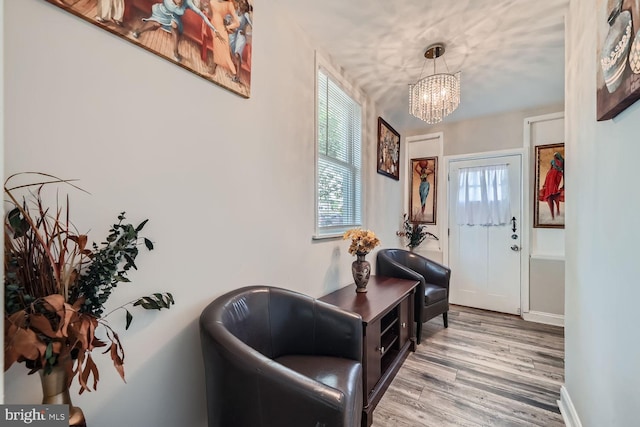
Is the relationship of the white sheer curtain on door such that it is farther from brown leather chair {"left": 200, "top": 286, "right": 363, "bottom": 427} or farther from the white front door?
brown leather chair {"left": 200, "top": 286, "right": 363, "bottom": 427}

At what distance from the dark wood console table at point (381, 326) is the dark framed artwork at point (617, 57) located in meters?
1.56

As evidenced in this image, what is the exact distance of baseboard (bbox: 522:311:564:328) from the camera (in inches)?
127

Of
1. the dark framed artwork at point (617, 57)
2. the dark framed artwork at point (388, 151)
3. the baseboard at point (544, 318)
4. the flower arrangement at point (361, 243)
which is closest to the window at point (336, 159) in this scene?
the flower arrangement at point (361, 243)

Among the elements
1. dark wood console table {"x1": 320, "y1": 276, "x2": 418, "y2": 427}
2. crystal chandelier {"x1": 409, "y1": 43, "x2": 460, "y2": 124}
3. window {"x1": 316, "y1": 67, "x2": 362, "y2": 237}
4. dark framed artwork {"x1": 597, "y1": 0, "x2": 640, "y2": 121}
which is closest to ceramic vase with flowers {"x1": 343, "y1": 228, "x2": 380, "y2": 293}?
dark wood console table {"x1": 320, "y1": 276, "x2": 418, "y2": 427}

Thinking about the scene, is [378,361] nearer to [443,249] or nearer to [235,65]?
[235,65]

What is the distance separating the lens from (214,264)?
1437mm

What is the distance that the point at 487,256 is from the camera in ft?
12.1

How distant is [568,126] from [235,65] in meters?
2.24

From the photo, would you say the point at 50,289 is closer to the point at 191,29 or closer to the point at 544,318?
the point at 191,29

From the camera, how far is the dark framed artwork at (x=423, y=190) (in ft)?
13.4

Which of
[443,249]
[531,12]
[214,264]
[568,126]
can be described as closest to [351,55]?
[531,12]

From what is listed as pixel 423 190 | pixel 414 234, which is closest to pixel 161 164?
pixel 414 234

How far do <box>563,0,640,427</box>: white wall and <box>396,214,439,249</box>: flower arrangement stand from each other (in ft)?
7.32

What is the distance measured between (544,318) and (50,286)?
456 cm
